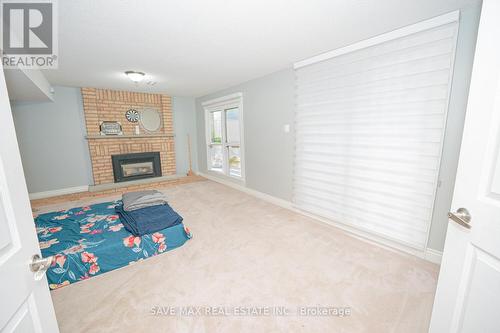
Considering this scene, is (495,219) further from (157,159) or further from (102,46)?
(157,159)

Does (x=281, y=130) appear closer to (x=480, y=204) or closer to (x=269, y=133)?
(x=269, y=133)

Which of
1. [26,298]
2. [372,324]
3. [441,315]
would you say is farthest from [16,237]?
[372,324]

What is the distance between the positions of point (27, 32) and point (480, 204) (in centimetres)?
358

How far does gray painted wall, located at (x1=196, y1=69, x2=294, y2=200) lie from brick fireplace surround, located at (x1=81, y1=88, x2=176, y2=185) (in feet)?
7.77

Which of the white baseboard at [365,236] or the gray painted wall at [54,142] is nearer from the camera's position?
the white baseboard at [365,236]

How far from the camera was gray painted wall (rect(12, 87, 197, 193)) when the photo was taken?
13.1 feet

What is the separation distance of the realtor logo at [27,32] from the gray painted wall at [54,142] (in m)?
2.06

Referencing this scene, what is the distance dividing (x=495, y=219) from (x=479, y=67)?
0.62 metres

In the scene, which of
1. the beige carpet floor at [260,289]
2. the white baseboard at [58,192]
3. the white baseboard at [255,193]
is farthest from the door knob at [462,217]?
the white baseboard at [58,192]

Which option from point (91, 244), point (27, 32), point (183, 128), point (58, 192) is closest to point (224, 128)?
point (183, 128)

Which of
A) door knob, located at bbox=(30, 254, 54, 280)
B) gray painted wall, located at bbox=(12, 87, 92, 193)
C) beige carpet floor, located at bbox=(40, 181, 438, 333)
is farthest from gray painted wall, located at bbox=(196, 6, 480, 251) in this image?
gray painted wall, located at bbox=(12, 87, 92, 193)

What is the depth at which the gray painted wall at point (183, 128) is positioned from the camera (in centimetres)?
580

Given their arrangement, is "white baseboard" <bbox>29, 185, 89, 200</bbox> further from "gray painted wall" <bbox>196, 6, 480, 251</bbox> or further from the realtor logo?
"gray painted wall" <bbox>196, 6, 480, 251</bbox>

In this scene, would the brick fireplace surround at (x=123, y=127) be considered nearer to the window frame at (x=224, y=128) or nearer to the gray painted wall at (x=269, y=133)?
the window frame at (x=224, y=128)
